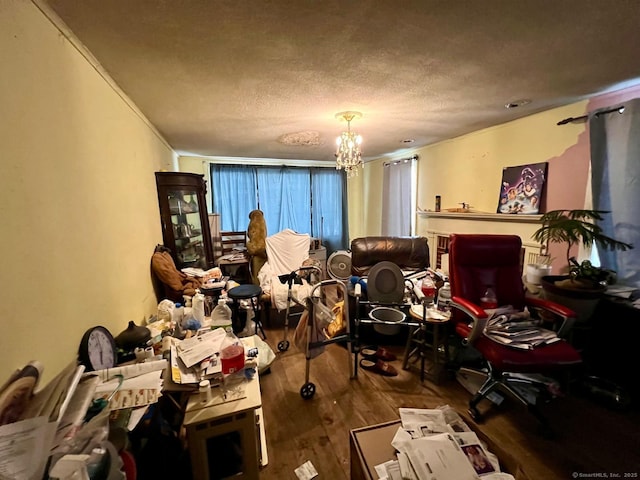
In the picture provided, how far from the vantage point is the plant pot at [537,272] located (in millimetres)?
2381

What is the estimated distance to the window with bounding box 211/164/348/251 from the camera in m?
5.08

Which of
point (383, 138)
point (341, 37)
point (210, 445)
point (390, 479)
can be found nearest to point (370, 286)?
point (390, 479)

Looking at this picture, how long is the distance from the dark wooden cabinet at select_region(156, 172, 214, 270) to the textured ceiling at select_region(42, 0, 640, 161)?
628 mm

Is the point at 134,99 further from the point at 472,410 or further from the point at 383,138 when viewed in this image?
the point at 472,410

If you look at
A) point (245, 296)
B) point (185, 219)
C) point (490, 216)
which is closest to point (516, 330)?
point (490, 216)

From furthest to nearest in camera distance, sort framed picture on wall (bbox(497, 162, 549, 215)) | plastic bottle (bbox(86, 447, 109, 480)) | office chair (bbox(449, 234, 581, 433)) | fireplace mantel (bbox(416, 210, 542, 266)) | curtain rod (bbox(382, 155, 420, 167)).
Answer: curtain rod (bbox(382, 155, 420, 167)) < fireplace mantel (bbox(416, 210, 542, 266)) < framed picture on wall (bbox(497, 162, 549, 215)) < office chair (bbox(449, 234, 581, 433)) < plastic bottle (bbox(86, 447, 109, 480))

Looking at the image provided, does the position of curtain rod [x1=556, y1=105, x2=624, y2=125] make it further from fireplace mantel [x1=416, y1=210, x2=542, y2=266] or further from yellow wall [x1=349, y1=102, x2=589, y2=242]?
fireplace mantel [x1=416, y1=210, x2=542, y2=266]

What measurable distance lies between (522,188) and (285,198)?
388 centimetres

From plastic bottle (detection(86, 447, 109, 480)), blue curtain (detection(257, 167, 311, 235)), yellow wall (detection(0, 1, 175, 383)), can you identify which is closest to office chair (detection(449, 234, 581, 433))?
plastic bottle (detection(86, 447, 109, 480))

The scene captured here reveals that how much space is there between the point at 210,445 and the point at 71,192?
137cm

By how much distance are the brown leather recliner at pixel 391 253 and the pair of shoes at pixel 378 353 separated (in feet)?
3.51

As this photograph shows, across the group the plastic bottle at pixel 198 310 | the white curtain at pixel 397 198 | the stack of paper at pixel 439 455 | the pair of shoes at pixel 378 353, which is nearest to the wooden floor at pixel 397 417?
the pair of shoes at pixel 378 353

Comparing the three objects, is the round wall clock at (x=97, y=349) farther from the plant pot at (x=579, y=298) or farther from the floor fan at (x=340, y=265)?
the plant pot at (x=579, y=298)

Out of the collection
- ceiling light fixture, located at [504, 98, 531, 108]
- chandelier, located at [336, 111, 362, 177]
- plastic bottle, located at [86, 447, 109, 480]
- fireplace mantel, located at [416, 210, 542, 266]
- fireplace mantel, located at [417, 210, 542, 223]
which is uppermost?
ceiling light fixture, located at [504, 98, 531, 108]
